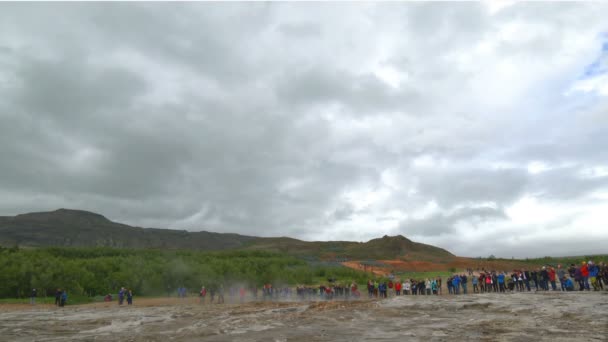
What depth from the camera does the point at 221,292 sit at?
39.2 metres

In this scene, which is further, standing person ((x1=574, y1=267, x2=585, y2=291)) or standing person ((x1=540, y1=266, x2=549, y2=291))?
standing person ((x1=540, y1=266, x2=549, y2=291))

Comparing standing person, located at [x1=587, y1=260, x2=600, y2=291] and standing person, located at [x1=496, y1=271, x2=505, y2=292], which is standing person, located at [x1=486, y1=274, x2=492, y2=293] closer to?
standing person, located at [x1=496, y1=271, x2=505, y2=292]

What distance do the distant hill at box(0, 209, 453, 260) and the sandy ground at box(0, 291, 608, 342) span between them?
9048 cm

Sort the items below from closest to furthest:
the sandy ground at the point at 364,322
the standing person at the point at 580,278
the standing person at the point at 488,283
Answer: the sandy ground at the point at 364,322
the standing person at the point at 580,278
the standing person at the point at 488,283

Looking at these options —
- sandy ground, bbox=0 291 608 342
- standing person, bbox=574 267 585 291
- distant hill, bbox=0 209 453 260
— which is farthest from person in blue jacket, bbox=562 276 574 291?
distant hill, bbox=0 209 453 260

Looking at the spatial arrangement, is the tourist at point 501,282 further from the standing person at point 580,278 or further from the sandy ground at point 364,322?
the standing person at point 580,278

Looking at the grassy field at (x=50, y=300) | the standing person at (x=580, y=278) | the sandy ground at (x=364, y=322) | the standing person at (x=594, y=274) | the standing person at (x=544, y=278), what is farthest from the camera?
the grassy field at (x=50, y=300)

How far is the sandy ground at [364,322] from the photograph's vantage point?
1667 cm

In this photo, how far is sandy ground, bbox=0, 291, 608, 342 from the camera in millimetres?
16672

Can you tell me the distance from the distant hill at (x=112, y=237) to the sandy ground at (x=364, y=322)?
9048 cm

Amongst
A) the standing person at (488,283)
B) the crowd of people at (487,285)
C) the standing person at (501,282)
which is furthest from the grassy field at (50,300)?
the standing person at (501,282)

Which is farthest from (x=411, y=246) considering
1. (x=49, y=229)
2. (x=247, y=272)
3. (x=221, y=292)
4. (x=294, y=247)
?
(x=49, y=229)

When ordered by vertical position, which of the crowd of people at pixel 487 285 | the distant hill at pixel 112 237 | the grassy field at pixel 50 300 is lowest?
the grassy field at pixel 50 300

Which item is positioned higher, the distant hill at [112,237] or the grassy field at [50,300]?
the distant hill at [112,237]
